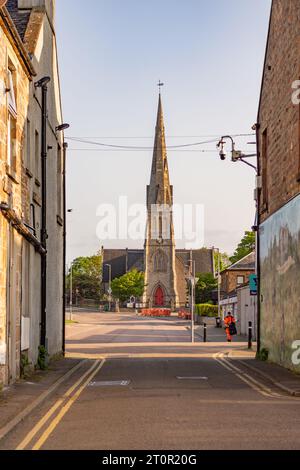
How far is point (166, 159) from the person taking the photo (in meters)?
147

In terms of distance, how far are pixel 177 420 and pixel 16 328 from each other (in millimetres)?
6655

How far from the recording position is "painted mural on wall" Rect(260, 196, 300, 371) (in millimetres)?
20625

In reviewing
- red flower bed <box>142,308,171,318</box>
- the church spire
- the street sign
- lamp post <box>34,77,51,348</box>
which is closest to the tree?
red flower bed <box>142,308,171,318</box>

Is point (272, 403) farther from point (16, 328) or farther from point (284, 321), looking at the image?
point (284, 321)

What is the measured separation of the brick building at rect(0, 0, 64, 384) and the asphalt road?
1826 mm

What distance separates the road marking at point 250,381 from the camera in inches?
632

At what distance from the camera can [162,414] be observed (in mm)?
12508

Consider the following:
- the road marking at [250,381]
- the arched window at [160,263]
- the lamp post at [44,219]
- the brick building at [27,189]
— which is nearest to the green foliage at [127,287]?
the arched window at [160,263]

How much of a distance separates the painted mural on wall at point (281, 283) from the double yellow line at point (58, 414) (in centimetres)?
563

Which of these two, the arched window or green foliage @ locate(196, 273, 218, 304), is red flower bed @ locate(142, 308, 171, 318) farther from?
the arched window

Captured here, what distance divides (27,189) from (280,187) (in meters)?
7.99

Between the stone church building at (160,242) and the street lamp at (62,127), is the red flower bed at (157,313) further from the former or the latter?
the street lamp at (62,127)

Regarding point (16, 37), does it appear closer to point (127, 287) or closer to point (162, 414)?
point (162, 414)
